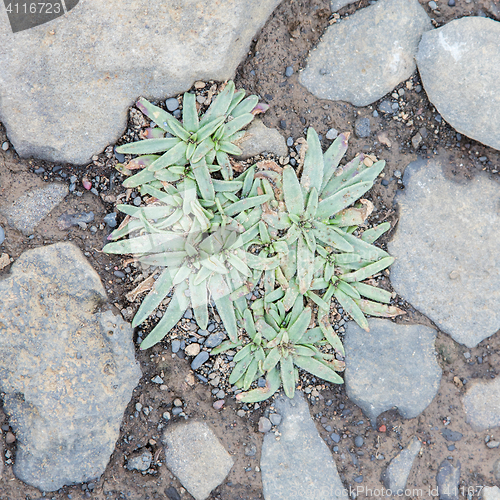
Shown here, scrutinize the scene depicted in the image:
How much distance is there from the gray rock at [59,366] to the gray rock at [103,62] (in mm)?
840

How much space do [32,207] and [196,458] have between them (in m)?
2.13

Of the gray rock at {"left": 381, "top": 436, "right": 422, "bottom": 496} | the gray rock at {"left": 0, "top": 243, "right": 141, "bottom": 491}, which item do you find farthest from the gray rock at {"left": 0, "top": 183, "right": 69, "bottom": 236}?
the gray rock at {"left": 381, "top": 436, "right": 422, "bottom": 496}

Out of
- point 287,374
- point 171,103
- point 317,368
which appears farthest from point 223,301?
point 171,103

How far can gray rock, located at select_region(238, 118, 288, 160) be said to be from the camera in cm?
297

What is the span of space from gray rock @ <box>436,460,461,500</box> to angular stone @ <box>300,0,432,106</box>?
2.79 m

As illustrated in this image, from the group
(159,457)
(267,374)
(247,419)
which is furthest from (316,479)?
(159,457)

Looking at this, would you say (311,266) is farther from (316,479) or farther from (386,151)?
(316,479)

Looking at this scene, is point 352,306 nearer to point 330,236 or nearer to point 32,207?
point 330,236

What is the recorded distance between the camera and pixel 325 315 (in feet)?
9.96

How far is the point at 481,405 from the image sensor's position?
10.5 feet

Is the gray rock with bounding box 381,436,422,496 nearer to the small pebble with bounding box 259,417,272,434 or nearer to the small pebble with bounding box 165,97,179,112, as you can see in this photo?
the small pebble with bounding box 259,417,272,434

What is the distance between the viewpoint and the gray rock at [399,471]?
3105 mm

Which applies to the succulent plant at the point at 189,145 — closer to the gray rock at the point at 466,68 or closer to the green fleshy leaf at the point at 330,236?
the green fleshy leaf at the point at 330,236

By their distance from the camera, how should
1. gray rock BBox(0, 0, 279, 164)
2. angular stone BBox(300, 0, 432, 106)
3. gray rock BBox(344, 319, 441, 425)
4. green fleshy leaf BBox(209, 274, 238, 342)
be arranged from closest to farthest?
gray rock BBox(0, 0, 279, 164) < green fleshy leaf BBox(209, 274, 238, 342) < angular stone BBox(300, 0, 432, 106) < gray rock BBox(344, 319, 441, 425)
